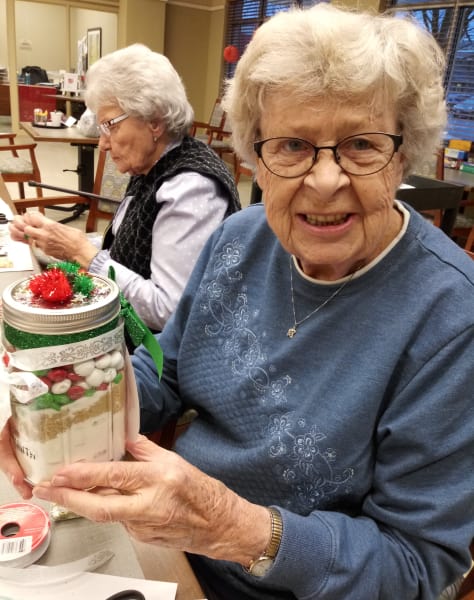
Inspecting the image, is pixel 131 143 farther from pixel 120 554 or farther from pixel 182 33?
pixel 182 33

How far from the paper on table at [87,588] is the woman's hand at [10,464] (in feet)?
0.38

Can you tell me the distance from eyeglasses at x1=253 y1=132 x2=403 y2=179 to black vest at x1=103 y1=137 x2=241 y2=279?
Result: 896 mm

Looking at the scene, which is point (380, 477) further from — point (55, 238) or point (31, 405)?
point (55, 238)

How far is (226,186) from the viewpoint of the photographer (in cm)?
171

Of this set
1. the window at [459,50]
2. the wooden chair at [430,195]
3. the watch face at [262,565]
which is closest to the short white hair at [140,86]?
the watch face at [262,565]

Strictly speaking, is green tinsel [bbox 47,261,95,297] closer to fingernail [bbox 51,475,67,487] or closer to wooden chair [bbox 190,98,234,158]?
fingernail [bbox 51,475,67,487]

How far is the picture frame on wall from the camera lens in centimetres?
1094

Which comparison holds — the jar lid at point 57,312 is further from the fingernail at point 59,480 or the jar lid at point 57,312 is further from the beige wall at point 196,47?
the beige wall at point 196,47

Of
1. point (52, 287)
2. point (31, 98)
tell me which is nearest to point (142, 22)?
point (31, 98)

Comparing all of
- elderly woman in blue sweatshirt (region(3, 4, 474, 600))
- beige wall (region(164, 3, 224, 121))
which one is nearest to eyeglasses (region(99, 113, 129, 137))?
elderly woman in blue sweatshirt (region(3, 4, 474, 600))

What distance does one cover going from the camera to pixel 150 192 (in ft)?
5.68

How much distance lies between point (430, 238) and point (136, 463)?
61 cm

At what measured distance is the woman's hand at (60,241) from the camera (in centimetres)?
176

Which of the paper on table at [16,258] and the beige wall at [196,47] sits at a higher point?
the beige wall at [196,47]
